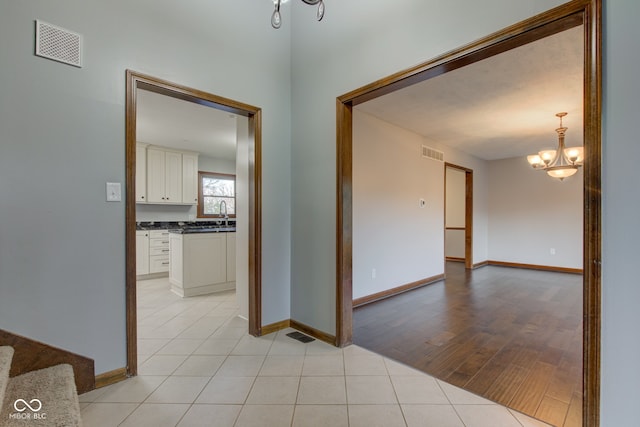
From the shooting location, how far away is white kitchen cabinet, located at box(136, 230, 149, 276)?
5.24m

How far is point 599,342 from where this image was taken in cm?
131

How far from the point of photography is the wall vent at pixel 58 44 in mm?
1709

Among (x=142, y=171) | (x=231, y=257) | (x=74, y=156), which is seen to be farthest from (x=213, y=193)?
(x=74, y=156)

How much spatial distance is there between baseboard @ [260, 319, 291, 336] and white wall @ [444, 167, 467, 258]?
240 inches

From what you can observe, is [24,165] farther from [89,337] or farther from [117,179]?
[89,337]

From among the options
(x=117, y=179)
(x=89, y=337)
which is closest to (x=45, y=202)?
(x=117, y=179)

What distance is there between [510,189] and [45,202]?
25.6ft

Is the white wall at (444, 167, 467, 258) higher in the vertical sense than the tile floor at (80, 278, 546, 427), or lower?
higher

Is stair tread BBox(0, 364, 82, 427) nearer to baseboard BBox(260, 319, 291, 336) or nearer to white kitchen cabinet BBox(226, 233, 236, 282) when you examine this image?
baseboard BBox(260, 319, 291, 336)

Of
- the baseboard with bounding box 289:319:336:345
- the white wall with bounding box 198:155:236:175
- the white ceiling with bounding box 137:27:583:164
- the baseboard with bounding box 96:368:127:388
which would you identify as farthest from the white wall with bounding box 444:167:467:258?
the baseboard with bounding box 96:368:127:388

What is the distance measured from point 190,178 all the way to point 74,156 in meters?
4.58

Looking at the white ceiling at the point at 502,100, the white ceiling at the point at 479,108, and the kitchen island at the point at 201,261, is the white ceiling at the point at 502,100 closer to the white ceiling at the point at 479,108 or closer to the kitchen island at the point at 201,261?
the white ceiling at the point at 479,108

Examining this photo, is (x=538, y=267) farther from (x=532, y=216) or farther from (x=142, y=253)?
(x=142, y=253)

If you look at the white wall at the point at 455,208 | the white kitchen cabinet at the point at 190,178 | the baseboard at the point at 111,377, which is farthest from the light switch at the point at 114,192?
the white wall at the point at 455,208
